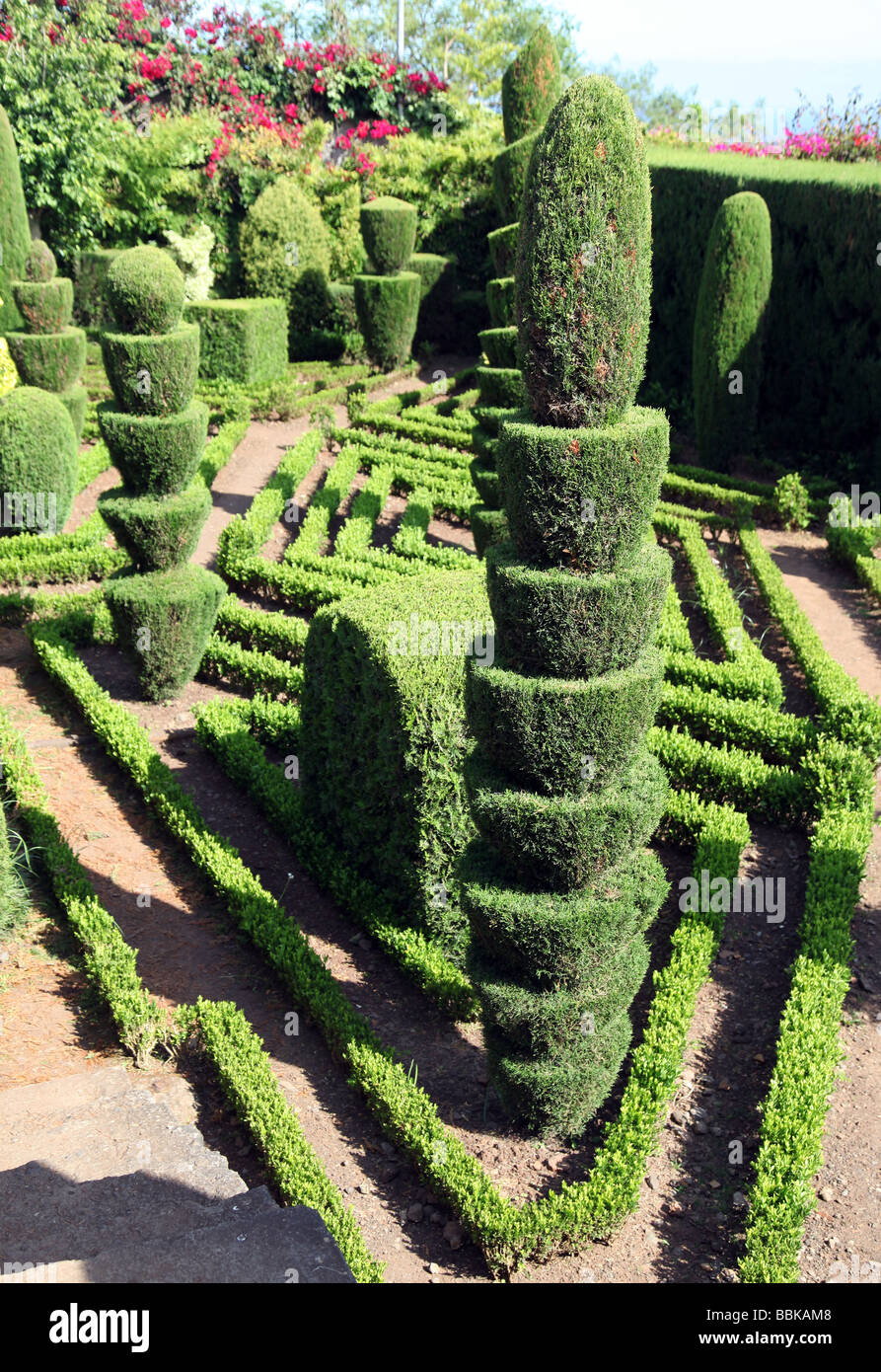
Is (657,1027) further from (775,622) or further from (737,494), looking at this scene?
(737,494)

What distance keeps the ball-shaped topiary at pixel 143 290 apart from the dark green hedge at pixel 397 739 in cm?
344

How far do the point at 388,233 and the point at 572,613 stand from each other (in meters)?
18.5

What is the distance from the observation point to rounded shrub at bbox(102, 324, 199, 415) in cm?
965

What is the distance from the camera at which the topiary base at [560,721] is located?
5.20 meters

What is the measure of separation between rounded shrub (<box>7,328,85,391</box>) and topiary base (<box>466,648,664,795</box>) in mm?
12544

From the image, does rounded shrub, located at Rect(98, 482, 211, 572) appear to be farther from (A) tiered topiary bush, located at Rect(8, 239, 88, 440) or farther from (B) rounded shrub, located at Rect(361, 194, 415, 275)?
(B) rounded shrub, located at Rect(361, 194, 415, 275)

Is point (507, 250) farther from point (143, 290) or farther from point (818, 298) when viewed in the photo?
point (818, 298)

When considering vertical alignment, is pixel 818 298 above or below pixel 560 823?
above

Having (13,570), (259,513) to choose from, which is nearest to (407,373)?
(259,513)

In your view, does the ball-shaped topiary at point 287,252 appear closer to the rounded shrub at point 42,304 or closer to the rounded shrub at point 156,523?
the rounded shrub at point 42,304

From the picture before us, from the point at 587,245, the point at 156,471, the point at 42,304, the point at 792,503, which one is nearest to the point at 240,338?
the point at 42,304

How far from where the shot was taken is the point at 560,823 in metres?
5.30

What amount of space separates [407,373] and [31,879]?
654 inches

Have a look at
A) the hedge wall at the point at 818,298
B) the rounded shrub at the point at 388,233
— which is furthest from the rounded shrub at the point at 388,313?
the hedge wall at the point at 818,298
